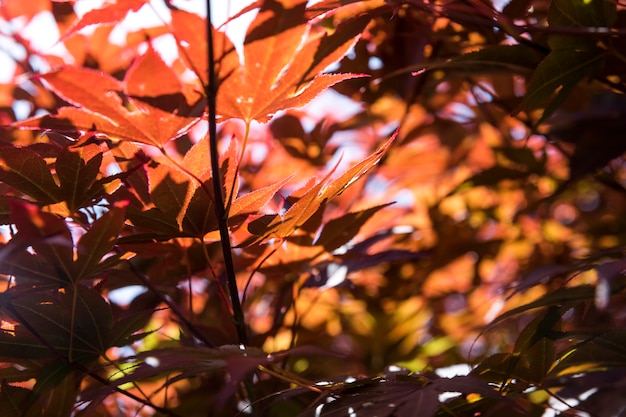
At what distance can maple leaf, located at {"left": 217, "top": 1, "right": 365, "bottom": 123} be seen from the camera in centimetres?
51

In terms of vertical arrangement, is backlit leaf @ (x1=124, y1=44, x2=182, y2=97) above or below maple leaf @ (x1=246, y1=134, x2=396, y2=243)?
above

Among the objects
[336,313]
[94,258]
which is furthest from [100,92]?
[336,313]

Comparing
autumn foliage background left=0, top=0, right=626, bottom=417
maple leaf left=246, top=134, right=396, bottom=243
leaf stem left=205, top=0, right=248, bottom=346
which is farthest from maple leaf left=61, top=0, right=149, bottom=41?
maple leaf left=246, top=134, right=396, bottom=243

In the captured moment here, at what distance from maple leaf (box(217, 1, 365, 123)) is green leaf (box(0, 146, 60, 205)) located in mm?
164

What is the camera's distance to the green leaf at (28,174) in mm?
516

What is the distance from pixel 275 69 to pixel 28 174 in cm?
23

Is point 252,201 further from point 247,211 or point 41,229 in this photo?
point 41,229

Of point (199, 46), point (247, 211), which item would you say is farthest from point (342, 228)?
point (199, 46)

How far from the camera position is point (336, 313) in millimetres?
1101

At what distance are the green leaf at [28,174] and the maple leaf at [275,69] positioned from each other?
0.54ft

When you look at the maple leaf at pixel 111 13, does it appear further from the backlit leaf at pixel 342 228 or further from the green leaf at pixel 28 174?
the backlit leaf at pixel 342 228

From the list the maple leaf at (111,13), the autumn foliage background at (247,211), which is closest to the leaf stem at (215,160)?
the autumn foliage background at (247,211)

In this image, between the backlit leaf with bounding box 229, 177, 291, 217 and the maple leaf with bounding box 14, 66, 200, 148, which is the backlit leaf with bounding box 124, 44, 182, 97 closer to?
the maple leaf with bounding box 14, 66, 200, 148

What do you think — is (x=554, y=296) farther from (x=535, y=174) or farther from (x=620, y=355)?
(x=535, y=174)
